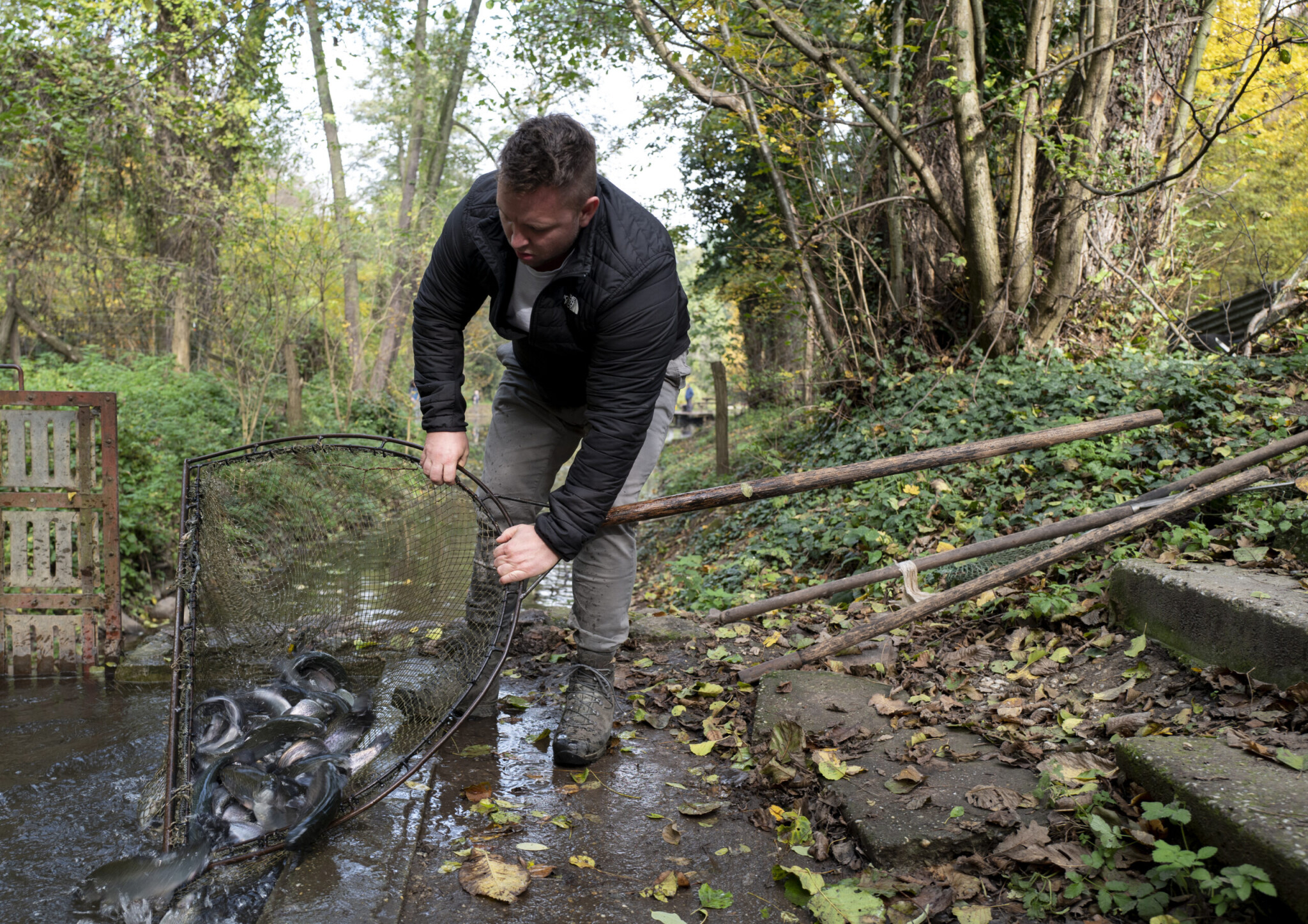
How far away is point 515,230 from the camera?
7.97 feet

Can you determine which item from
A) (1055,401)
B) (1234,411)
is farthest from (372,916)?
(1055,401)

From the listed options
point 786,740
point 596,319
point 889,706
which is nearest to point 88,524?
point 596,319

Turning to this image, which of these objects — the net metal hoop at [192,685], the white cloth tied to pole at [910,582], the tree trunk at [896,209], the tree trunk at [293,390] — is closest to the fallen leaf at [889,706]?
the white cloth tied to pole at [910,582]

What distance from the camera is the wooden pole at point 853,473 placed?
9.67ft

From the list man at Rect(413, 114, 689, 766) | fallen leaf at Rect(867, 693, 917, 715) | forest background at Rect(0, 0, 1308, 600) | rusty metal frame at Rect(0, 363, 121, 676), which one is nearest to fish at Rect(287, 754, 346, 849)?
man at Rect(413, 114, 689, 766)

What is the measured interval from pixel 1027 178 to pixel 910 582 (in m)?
5.23

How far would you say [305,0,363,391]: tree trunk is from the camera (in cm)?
1314

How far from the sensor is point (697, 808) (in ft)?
8.62

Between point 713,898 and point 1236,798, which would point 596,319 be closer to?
point 713,898

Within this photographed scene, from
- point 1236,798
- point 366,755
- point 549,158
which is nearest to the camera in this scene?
point 1236,798

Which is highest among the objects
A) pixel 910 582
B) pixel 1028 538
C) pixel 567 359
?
pixel 567 359

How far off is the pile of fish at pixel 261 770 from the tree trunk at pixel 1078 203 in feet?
21.1

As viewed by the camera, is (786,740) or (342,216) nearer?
(786,740)

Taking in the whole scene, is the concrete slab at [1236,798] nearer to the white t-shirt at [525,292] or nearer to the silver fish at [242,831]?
the white t-shirt at [525,292]
